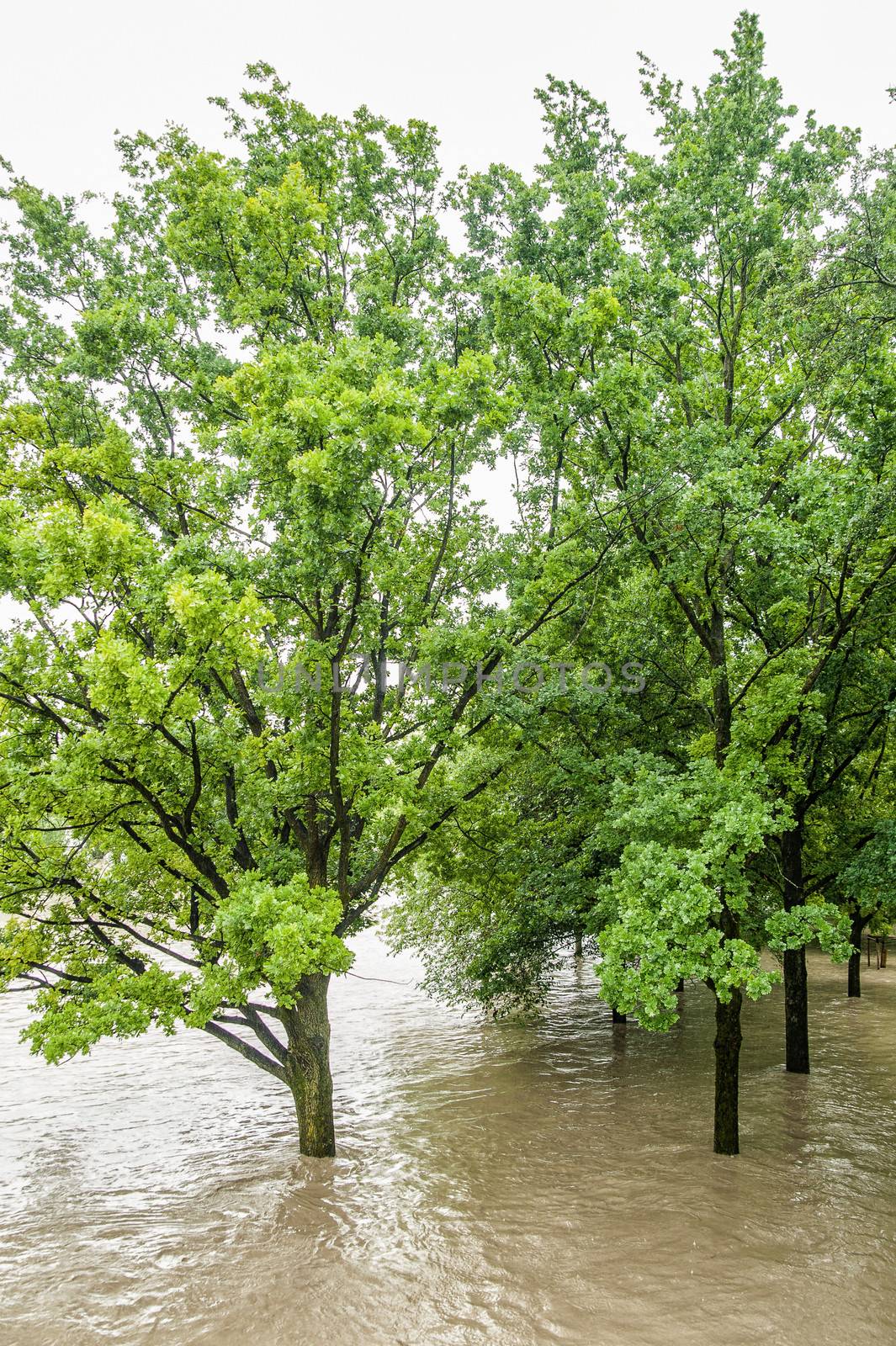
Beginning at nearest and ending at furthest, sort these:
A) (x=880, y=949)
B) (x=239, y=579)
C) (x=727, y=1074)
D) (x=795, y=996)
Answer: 1. (x=239, y=579)
2. (x=727, y=1074)
3. (x=795, y=996)
4. (x=880, y=949)

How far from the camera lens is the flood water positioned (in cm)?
664

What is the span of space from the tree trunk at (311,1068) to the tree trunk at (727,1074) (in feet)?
15.9

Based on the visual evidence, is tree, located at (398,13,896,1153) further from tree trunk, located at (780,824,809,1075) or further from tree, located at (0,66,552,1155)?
tree, located at (0,66,552,1155)

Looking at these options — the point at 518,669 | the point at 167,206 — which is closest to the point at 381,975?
the point at 518,669

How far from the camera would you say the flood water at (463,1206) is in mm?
6641

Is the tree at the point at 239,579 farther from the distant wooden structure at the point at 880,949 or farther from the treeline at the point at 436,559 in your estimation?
the distant wooden structure at the point at 880,949

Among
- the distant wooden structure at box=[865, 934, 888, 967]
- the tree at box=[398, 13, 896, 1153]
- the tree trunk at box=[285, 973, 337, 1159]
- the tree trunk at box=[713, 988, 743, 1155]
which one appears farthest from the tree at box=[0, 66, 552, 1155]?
the distant wooden structure at box=[865, 934, 888, 967]

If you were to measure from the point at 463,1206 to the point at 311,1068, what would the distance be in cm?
239

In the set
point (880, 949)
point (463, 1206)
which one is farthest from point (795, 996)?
point (880, 949)

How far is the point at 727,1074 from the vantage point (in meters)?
9.49

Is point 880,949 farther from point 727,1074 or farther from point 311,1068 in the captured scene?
point 311,1068

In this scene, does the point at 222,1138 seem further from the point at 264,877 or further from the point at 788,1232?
the point at 788,1232

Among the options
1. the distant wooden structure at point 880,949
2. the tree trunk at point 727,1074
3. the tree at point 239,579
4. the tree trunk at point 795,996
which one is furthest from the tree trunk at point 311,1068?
the distant wooden structure at point 880,949

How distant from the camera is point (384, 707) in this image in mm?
11969
